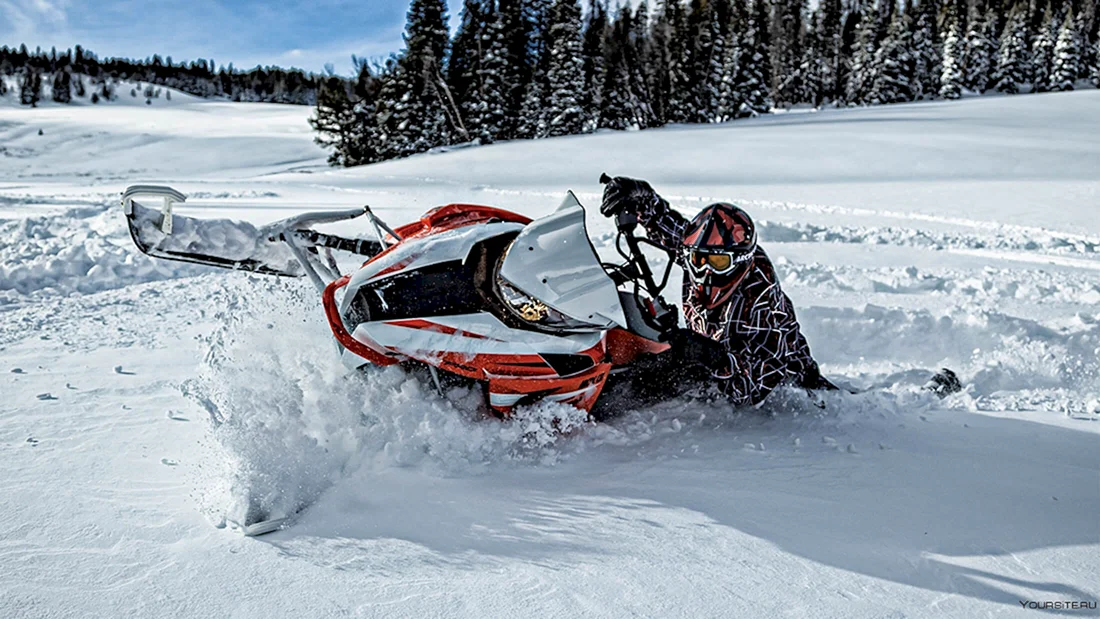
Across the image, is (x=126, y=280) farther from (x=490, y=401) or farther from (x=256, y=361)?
(x=490, y=401)

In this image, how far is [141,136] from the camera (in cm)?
5100

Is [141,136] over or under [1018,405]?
over

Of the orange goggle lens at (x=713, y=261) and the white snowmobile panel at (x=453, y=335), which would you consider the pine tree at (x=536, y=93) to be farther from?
the white snowmobile panel at (x=453, y=335)

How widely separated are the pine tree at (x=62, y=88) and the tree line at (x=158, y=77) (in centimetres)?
15

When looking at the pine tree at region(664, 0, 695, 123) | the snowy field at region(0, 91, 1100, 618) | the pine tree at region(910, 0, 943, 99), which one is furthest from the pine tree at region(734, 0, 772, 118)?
the snowy field at region(0, 91, 1100, 618)

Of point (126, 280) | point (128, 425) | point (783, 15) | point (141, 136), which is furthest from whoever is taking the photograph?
point (783, 15)

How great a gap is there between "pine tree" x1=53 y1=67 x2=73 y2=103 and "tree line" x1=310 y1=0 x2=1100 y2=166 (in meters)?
47.3

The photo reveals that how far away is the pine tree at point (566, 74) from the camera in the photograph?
3706 cm

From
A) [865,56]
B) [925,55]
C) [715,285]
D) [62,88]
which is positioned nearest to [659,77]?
[865,56]

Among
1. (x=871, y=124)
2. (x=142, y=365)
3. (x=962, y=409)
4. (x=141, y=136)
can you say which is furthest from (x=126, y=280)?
(x=141, y=136)

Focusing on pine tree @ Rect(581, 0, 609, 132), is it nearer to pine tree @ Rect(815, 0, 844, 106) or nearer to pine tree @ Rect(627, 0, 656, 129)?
pine tree @ Rect(627, 0, 656, 129)

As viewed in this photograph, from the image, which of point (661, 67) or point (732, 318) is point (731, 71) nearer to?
point (661, 67)

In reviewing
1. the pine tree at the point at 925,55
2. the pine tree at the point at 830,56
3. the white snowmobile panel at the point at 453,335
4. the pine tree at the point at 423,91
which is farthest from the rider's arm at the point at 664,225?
the pine tree at the point at 830,56

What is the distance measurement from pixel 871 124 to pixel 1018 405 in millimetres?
26134
